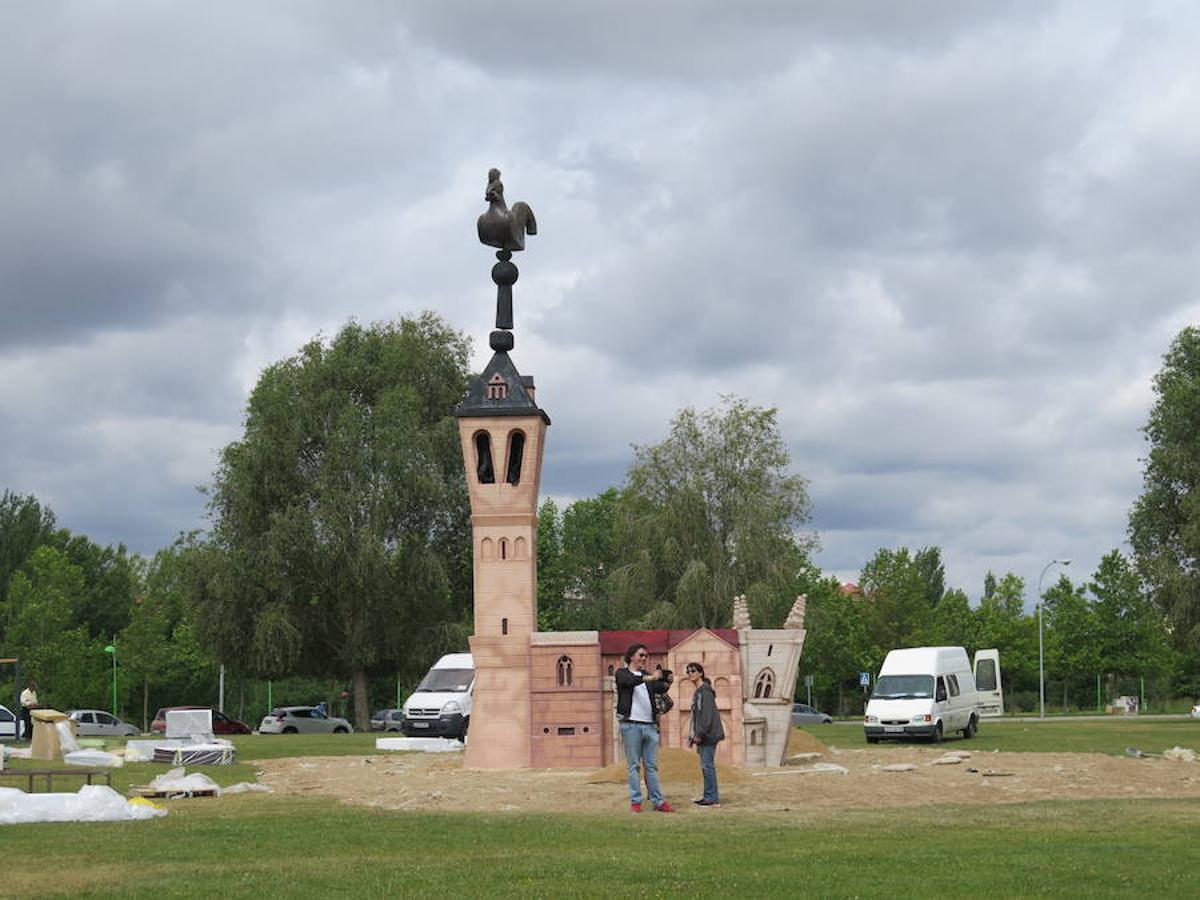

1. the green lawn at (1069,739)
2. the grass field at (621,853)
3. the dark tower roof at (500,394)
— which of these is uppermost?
the dark tower roof at (500,394)

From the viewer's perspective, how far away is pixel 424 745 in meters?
36.5

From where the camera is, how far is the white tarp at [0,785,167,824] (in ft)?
58.0

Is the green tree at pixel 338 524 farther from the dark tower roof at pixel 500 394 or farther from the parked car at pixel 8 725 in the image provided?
the dark tower roof at pixel 500 394

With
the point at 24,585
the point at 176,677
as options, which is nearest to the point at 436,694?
the point at 24,585

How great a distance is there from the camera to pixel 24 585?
235 feet

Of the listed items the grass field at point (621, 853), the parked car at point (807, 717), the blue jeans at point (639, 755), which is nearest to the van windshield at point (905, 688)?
the parked car at point (807, 717)

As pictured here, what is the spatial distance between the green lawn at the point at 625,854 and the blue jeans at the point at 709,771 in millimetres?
946

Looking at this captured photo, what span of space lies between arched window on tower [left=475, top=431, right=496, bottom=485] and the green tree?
92.7ft

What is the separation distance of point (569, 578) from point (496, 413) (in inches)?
2143

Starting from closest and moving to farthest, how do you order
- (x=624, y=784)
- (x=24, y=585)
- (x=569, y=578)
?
(x=624, y=784) < (x=24, y=585) < (x=569, y=578)

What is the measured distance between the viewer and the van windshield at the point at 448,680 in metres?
41.5

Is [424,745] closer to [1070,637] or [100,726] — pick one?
[100,726]

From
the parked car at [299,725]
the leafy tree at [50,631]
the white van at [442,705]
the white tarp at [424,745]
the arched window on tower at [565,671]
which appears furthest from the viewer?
the leafy tree at [50,631]

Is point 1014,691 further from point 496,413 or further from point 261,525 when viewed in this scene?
point 496,413
